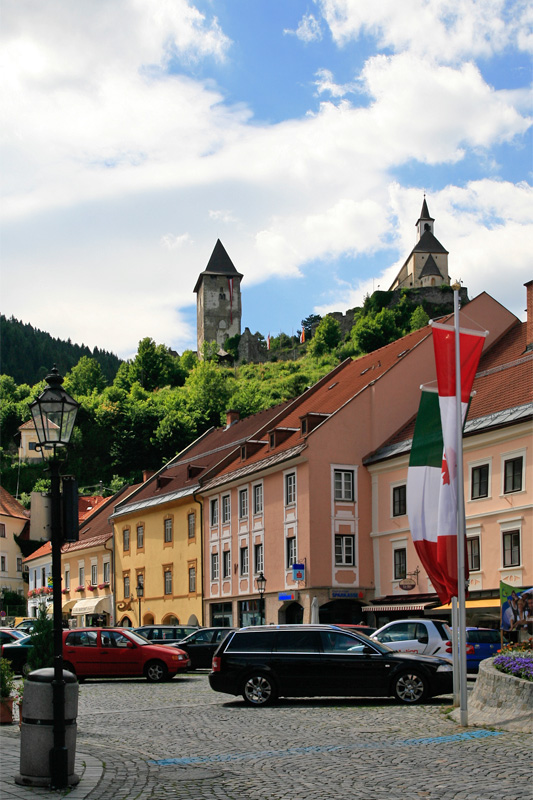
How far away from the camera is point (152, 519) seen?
5612cm

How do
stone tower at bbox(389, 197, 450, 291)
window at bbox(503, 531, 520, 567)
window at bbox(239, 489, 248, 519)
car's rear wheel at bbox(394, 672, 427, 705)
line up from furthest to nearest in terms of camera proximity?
1. stone tower at bbox(389, 197, 450, 291)
2. window at bbox(239, 489, 248, 519)
3. window at bbox(503, 531, 520, 567)
4. car's rear wheel at bbox(394, 672, 427, 705)

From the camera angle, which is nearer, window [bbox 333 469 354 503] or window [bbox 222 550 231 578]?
window [bbox 333 469 354 503]

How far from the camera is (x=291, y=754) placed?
1290 cm

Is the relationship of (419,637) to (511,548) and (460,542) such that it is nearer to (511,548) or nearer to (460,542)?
(460,542)

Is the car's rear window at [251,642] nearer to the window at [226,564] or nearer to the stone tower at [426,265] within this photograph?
the window at [226,564]

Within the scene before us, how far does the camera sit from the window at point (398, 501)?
132 ft

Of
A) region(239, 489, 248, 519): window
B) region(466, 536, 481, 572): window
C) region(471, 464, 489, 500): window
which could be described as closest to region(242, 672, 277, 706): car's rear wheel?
region(466, 536, 481, 572): window

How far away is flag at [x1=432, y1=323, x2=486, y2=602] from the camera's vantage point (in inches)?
645

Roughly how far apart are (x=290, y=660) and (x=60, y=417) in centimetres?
886

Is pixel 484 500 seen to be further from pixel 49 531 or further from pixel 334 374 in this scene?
pixel 49 531

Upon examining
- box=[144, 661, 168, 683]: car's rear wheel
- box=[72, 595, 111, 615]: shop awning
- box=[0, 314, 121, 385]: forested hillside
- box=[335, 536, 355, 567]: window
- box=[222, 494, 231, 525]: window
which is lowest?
box=[72, 595, 111, 615]: shop awning

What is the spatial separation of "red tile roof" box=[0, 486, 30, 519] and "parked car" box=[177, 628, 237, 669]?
60.1 metres

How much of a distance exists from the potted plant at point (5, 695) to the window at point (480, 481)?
22.6m

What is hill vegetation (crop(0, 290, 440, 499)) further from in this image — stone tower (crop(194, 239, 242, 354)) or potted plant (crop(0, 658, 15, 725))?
potted plant (crop(0, 658, 15, 725))
